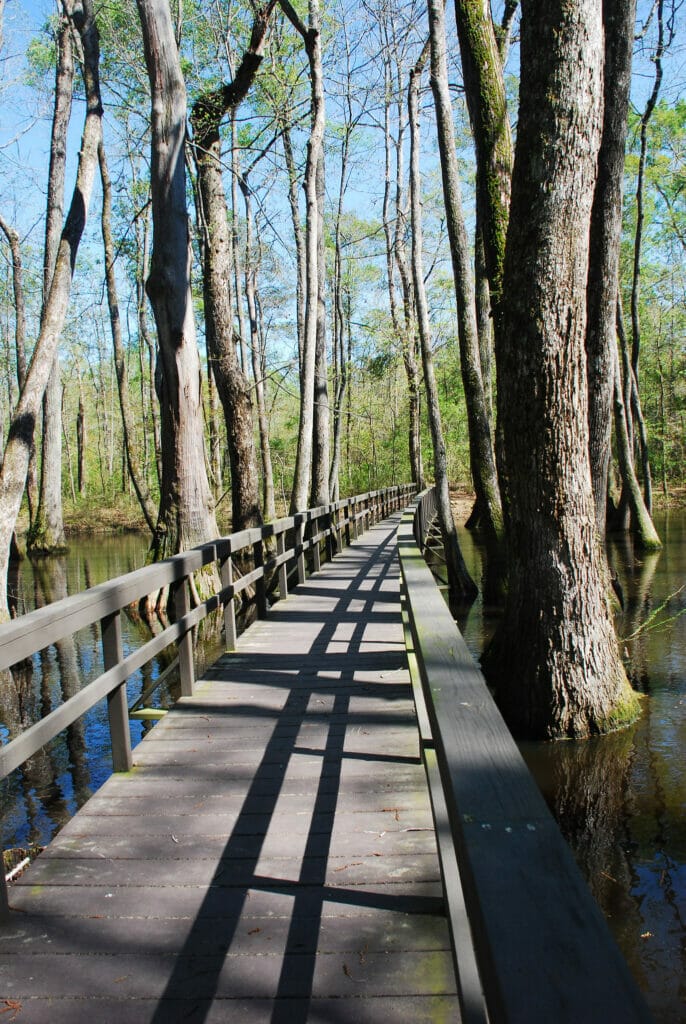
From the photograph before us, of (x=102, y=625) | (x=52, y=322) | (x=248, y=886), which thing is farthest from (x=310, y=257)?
(x=248, y=886)

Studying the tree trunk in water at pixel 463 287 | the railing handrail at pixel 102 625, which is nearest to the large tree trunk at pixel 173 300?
the railing handrail at pixel 102 625

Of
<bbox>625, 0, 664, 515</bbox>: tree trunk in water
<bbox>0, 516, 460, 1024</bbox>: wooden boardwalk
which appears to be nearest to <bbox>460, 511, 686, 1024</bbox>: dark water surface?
<bbox>0, 516, 460, 1024</bbox>: wooden boardwalk

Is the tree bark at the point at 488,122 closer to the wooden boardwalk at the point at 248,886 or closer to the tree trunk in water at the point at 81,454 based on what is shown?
the wooden boardwalk at the point at 248,886

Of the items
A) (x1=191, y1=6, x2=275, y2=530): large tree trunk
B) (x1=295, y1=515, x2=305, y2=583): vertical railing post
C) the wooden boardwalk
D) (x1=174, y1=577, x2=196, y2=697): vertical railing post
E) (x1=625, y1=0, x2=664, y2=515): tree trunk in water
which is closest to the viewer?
the wooden boardwalk

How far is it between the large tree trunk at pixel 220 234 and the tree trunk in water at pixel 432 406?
3.81 metres

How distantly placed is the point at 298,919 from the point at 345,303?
121 feet

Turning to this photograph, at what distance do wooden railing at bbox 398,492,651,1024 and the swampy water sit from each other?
2.51m

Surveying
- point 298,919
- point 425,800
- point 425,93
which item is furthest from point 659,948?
point 425,93

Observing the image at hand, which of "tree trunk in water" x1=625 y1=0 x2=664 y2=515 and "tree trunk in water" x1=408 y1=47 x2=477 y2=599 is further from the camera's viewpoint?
"tree trunk in water" x1=625 y1=0 x2=664 y2=515

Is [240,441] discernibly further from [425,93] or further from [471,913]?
[471,913]

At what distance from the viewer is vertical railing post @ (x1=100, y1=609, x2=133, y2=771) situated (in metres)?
3.90

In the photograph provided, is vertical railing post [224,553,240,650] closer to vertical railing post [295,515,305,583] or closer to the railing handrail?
the railing handrail

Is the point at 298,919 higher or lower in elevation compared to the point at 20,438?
lower

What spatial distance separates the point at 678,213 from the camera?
90.1 feet
